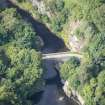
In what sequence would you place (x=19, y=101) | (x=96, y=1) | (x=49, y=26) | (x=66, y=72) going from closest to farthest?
(x=19, y=101) → (x=66, y=72) → (x=96, y=1) → (x=49, y=26)

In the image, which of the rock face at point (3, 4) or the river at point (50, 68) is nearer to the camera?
the river at point (50, 68)

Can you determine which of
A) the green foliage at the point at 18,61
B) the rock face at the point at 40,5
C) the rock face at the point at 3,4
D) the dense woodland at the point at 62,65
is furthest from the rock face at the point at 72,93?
the rock face at the point at 3,4

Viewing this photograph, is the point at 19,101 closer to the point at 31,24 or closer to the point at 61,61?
the point at 61,61

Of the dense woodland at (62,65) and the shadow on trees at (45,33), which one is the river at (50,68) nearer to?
the shadow on trees at (45,33)

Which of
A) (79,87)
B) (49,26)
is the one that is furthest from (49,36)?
(79,87)

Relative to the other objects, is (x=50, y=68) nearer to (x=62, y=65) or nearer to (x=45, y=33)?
(x=62, y=65)
